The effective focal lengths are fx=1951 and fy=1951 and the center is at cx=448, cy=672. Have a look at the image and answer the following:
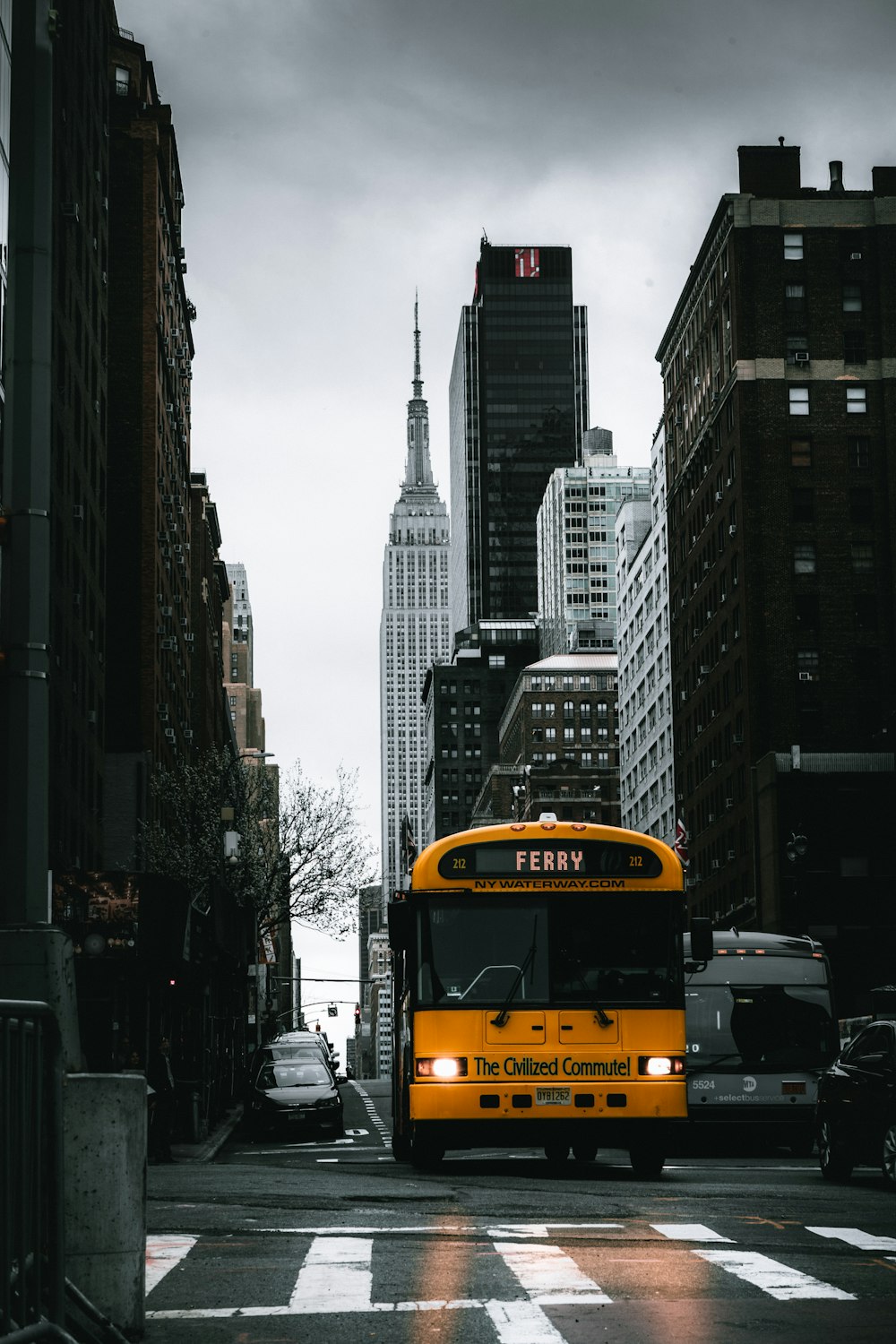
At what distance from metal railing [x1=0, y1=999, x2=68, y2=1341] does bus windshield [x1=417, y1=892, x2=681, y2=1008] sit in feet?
33.9

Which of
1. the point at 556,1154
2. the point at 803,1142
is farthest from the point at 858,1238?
the point at 803,1142

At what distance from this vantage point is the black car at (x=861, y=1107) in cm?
1705

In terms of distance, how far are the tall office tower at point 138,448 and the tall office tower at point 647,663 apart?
4205 centimetres

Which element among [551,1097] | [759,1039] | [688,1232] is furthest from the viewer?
[759,1039]

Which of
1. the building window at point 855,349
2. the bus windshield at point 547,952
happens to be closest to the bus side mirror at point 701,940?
the bus windshield at point 547,952

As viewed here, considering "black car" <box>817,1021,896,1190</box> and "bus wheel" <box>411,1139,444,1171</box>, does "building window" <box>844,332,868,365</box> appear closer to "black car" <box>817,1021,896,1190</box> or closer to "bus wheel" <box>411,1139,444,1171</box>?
"black car" <box>817,1021,896,1190</box>

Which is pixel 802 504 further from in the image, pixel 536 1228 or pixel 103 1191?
pixel 103 1191

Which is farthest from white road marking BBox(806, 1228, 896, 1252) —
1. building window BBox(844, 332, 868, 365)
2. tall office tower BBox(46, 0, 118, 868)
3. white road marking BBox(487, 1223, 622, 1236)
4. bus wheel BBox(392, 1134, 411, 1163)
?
building window BBox(844, 332, 868, 365)

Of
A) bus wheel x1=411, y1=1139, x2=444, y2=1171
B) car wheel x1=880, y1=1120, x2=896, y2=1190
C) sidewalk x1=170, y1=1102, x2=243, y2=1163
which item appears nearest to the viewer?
car wheel x1=880, y1=1120, x2=896, y2=1190

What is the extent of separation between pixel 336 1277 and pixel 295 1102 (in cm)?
2568

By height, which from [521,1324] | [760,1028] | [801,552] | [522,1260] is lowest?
[522,1260]

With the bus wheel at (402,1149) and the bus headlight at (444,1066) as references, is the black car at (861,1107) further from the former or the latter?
the bus wheel at (402,1149)

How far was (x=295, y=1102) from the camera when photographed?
35.7m

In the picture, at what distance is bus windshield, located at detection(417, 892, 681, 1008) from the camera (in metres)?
17.8
